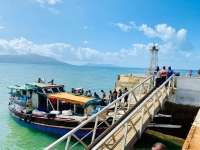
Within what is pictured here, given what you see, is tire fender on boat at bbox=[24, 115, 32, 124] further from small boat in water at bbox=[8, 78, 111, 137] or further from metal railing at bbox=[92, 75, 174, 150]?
metal railing at bbox=[92, 75, 174, 150]

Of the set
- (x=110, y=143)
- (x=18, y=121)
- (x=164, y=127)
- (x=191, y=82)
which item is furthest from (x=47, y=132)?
(x=191, y=82)

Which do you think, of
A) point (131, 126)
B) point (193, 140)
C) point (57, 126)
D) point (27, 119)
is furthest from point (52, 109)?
point (193, 140)

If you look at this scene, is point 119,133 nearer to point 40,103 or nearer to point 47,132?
point 47,132

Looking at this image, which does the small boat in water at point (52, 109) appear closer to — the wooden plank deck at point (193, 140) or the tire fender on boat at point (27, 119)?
the tire fender on boat at point (27, 119)

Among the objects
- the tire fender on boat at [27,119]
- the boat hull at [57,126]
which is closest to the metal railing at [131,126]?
the boat hull at [57,126]

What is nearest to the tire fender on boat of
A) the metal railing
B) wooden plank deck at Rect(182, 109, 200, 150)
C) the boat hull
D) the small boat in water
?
the small boat in water

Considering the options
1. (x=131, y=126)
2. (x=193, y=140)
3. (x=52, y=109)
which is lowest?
(x=52, y=109)

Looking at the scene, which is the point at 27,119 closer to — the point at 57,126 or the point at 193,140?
the point at 57,126

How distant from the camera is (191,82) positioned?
10703 mm

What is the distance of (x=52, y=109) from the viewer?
56.5ft

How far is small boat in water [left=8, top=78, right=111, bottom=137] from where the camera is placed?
1427cm

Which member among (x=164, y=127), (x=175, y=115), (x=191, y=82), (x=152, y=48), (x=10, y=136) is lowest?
(x=10, y=136)

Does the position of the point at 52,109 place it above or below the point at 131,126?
below

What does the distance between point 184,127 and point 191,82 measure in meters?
4.80
